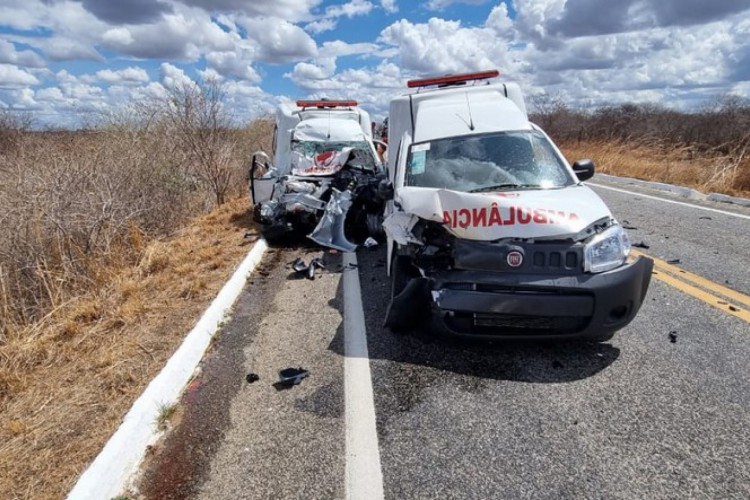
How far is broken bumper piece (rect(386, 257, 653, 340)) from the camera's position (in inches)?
135

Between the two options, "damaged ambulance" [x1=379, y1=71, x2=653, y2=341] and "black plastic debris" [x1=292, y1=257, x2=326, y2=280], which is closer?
"damaged ambulance" [x1=379, y1=71, x2=653, y2=341]

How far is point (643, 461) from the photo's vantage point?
266cm

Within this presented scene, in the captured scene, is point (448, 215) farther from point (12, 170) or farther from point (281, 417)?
point (12, 170)

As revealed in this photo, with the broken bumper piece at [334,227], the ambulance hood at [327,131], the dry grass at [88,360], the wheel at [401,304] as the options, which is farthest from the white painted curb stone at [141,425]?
the ambulance hood at [327,131]

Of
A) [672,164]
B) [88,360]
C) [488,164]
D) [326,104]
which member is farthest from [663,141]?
[88,360]

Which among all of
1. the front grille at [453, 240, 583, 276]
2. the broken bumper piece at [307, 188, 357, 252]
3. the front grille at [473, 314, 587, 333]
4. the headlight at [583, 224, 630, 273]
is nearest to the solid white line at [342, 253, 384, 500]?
the front grille at [473, 314, 587, 333]

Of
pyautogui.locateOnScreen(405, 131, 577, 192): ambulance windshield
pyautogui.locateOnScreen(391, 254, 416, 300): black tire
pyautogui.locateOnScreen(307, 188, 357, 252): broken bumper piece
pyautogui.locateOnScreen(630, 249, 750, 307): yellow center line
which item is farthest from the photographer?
pyautogui.locateOnScreen(307, 188, 357, 252): broken bumper piece

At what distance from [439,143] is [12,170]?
269 inches

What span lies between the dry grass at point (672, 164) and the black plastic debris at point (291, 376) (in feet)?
37.2

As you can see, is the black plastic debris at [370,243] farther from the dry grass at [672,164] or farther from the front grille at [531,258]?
the dry grass at [672,164]

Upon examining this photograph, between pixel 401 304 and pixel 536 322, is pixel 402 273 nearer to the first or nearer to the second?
pixel 401 304

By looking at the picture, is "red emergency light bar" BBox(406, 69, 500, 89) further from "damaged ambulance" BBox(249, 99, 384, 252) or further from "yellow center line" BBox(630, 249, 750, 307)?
"yellow center line" BBox(630, 249, 750, 307)

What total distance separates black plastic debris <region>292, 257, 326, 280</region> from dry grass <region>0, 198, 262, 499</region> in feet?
2.71

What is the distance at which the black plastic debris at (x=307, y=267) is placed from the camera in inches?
245
